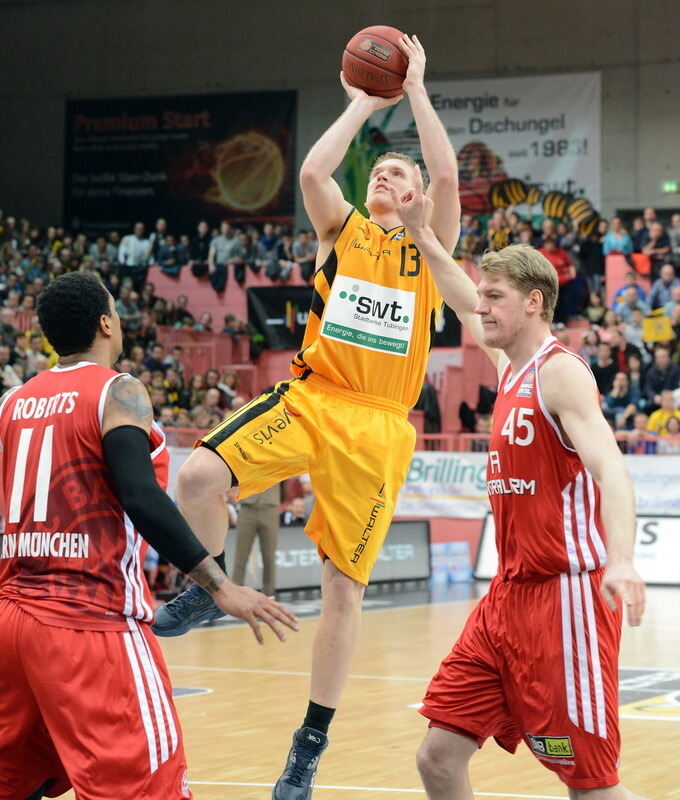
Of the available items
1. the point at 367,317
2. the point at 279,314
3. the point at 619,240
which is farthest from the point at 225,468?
the point at 279,314

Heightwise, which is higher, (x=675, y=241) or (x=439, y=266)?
(x=675, y=241)

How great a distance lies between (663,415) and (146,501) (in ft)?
50.5

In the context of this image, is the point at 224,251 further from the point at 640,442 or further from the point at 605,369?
the point at 640,442

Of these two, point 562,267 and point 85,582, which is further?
point 562,267

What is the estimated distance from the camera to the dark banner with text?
23.4 meters

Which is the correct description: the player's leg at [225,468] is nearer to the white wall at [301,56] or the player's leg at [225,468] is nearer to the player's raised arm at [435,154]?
the player's raised arm at [435,154]

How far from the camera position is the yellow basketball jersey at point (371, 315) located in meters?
5.60

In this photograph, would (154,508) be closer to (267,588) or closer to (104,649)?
(104,649)

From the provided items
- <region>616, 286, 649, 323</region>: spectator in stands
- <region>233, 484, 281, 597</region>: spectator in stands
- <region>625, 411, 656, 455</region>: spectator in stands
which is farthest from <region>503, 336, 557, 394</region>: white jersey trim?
<region>616, 286, 649, 323</region>: spectator in stands

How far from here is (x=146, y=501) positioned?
3518 millimetres

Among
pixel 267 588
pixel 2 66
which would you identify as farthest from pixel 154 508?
pixel 2 66

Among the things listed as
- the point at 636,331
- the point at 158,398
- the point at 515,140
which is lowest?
the point at 158,398

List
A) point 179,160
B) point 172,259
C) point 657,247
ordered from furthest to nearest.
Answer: point 179,160, point 172,259, point 657,247

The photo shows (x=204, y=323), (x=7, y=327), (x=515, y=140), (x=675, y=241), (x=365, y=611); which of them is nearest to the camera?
(x=365, y=611)
